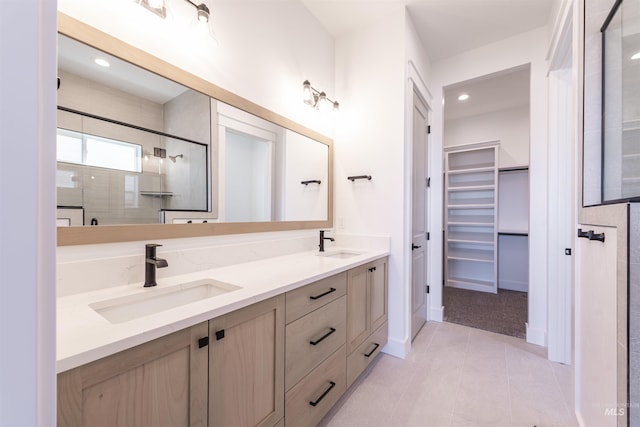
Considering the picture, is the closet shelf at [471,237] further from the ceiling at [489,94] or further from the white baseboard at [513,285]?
the ceiling at [489,94]

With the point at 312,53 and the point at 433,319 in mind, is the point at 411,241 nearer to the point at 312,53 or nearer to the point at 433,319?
the point at 433,319

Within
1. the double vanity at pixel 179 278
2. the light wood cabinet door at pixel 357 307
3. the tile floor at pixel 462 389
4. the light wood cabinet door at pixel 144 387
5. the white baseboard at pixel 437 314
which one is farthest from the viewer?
the white baseboard at pixel 437 314

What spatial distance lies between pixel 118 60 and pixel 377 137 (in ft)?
5.98

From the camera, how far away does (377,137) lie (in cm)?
232

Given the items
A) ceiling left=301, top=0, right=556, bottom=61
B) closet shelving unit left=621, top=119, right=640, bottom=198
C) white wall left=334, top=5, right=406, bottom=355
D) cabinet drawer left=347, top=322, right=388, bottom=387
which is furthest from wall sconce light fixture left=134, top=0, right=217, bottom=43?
cabinet drawer left=347, top=322, right=388, bottom=387

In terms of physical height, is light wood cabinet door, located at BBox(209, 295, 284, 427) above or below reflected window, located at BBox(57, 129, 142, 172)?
below

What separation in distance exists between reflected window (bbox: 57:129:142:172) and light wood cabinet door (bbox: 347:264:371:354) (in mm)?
1309

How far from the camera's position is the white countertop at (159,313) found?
65 cm

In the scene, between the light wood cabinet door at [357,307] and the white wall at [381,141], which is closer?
the light wood cabinet door at [357,307]

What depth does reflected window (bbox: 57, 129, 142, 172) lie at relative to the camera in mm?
1003

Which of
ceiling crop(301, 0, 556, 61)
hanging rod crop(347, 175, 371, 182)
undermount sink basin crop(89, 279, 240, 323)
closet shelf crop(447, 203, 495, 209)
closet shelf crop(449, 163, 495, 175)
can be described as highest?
ceiling crop(301, 0, 556, 61)

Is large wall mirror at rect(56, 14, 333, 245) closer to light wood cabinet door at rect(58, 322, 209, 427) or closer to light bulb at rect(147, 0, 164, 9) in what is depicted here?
light bulb at rect(147, 0, 164, 9)

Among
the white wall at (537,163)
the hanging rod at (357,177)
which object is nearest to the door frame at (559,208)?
the white wall at (537,163)

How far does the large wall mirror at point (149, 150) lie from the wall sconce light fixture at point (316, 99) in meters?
0.39
